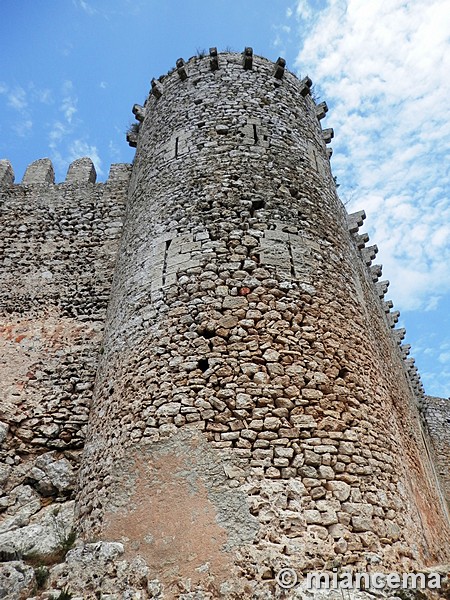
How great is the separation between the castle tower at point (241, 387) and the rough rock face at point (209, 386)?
2 centimetres

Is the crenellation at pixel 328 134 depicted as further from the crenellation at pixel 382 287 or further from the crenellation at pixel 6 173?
the crenellation at pixel 6 173

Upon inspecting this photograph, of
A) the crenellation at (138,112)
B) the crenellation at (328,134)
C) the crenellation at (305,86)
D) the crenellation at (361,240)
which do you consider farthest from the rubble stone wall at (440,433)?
the crenellation at (138,112)

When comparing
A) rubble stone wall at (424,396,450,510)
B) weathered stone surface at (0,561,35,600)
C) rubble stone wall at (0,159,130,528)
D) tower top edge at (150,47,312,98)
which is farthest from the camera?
rubble stone wall at (424,396,450,510)

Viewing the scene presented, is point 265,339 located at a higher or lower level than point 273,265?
lower

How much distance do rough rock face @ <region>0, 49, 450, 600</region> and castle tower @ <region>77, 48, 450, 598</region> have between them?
0.07 ft

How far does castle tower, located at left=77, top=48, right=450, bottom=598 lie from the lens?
4.25 metres

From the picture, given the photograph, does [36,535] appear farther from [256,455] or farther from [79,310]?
[79,310]

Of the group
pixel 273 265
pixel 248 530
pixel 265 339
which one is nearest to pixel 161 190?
pixel 273 265

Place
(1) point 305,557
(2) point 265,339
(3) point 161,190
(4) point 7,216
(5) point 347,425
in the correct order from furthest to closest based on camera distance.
Result: (4) point 7,216 → (3) point 161,190 → (2) point 265,339 → (5) point 347,425 → (1) point 305,557

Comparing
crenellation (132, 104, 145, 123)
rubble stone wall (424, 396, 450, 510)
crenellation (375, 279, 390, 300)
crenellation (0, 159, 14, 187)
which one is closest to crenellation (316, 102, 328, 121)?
crenellation (132, 104, 145, 123)

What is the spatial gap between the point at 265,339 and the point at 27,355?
13.8ft

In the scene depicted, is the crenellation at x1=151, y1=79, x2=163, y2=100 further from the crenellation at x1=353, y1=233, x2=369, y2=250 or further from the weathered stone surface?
the weathered stone surface

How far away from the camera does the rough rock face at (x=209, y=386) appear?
4.23 meters

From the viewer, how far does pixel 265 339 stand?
5.23 meters
